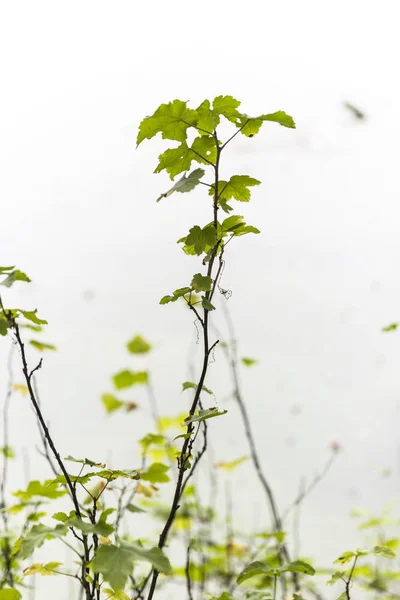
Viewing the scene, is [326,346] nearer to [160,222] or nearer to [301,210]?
[301,210]

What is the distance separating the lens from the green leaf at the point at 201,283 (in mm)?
591

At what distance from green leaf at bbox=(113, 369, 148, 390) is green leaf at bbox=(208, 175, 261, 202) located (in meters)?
1.13

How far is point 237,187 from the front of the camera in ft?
2.15

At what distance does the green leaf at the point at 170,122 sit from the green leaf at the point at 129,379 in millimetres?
1184

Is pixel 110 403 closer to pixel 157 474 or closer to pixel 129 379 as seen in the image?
pixel 129 379

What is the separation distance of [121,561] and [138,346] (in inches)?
50.9

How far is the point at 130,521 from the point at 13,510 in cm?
203

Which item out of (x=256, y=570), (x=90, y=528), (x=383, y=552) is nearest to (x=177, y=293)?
(x=90, y=528)

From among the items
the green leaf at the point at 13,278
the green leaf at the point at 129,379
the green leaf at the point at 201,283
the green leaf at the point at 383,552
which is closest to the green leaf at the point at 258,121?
the green leaf at the point at 201,283

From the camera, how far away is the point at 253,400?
3150 mm

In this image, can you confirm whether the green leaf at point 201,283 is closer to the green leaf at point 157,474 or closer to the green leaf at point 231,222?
the green leaf at point 231,222

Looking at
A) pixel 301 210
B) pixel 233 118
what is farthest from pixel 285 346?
pixel 233 118

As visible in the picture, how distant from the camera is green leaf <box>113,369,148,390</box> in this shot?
1707 mm

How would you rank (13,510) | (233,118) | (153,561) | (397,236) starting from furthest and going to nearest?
(397,236) < (13,510) < (233,118) < (153,561)
